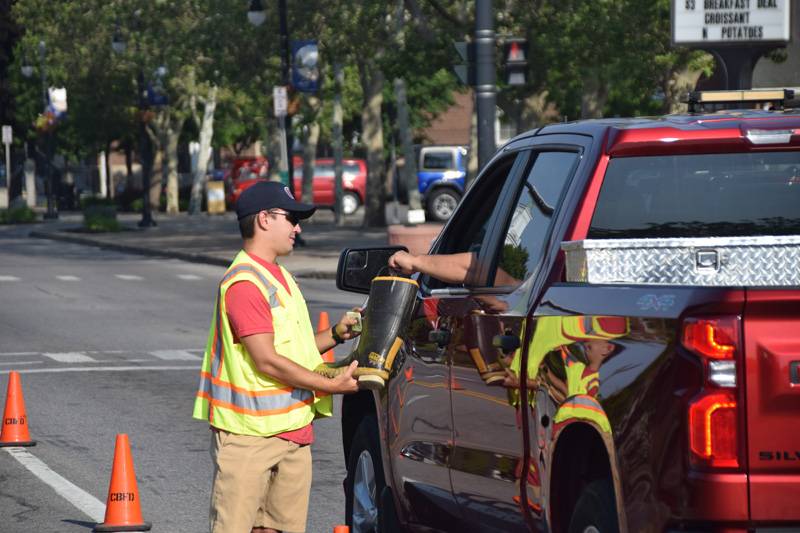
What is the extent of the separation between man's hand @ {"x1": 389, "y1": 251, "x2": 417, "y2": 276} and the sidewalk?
2333 centimetres

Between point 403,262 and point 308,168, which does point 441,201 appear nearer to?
point 308,168

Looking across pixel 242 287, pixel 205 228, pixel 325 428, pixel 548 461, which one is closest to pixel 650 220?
pixel 548 461

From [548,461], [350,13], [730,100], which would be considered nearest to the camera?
[548,461]

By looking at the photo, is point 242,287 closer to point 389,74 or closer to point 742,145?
point 742,145

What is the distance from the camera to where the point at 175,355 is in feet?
58.8

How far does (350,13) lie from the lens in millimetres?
38406

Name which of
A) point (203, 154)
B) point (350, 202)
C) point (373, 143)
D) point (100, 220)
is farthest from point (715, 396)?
point (203, 154)

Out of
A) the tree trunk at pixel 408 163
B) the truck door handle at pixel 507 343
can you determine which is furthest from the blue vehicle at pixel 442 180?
the truck door handle at pixel 507 343

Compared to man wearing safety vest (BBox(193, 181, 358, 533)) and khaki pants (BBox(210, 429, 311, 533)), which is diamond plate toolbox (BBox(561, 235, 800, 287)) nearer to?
man wearing safety vest (BBox(193, 181, 358, 533))

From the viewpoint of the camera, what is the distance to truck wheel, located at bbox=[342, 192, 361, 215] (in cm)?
6147

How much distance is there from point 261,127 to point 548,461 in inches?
2755

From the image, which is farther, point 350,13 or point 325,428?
point 350,13

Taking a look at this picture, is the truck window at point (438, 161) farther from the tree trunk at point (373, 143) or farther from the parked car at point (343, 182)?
the parked car at point (343, 182)

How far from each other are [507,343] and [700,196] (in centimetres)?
82
